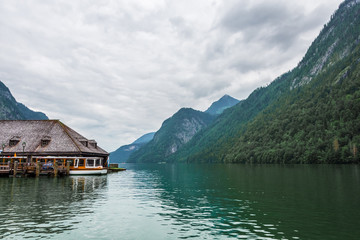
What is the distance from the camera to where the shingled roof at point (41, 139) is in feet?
208

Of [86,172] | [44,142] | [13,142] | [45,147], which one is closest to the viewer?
[86,172]

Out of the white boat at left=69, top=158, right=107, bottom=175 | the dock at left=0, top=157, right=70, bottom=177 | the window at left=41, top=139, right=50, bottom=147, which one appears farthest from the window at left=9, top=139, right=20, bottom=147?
the white boat at left=69, top=158, right=107, bottom=175

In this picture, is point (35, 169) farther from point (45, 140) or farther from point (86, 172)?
point (86, 172)

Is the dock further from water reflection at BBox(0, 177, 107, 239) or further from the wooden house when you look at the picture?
water reflection at BBox(0, 177, 107, 239)

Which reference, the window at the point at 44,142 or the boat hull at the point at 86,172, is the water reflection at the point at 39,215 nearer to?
the boat hull at the point at 86,172

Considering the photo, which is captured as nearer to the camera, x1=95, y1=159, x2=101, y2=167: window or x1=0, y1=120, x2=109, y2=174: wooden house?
x1=0, y1=120, x2=109, y2=174: wooden house

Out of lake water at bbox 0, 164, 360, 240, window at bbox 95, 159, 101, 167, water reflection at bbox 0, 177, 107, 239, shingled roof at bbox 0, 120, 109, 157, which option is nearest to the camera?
lake water at bbox 0, 164, 360, 240

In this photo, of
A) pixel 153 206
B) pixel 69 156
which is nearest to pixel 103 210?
pixel 153 206

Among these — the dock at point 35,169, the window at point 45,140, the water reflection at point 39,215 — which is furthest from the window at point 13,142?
the water reflection at point 39,215

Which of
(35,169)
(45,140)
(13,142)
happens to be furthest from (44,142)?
(35,169)

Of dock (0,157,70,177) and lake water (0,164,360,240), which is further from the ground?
dock (0,157,70,177)

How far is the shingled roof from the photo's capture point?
63.4 m

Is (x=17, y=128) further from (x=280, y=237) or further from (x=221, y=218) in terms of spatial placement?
(x=280, y=237)

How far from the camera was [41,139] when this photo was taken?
215ft
